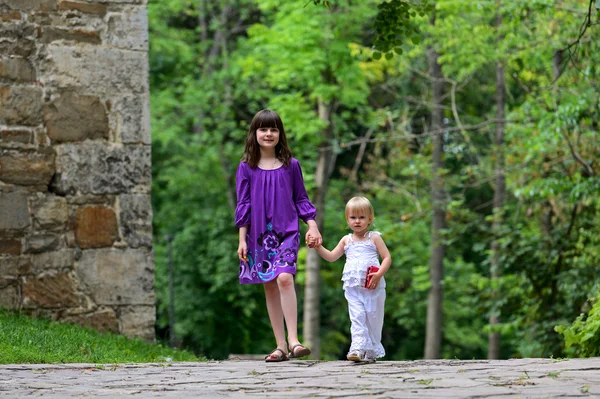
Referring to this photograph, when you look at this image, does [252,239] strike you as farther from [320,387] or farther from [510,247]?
[510,247]

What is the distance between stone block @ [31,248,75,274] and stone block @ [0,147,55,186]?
0.53m

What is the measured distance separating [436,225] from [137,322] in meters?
13.2

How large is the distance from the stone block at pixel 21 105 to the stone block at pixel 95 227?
78 centimetres

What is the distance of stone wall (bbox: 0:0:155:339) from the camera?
8250 millimetres

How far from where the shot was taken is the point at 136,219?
857 centimetres

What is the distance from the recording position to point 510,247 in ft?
48.8

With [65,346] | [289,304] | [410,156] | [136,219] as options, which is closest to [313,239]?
[289,304]

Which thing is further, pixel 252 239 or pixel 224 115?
pixel 224 115

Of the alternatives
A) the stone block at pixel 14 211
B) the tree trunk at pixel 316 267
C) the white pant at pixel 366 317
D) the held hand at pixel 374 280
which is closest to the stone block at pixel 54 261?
the stone block at pixel 14 211

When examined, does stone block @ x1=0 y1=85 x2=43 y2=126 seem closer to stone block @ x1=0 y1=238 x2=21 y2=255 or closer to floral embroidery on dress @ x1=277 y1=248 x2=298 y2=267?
stone block @ x1=0 y1=238 x2=21 y2=255

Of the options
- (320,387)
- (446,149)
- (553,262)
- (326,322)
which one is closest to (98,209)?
(320,387)

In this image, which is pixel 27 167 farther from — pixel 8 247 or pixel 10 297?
pixel 10 297

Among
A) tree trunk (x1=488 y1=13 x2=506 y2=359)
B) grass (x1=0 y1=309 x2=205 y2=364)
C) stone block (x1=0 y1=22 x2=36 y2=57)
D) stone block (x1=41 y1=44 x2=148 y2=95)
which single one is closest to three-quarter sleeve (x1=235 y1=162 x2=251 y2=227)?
grass (x1=0 y1=309 x2=205 y2=364)

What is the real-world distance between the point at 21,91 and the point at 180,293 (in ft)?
56.7
